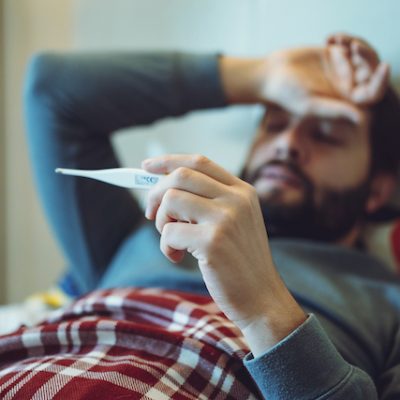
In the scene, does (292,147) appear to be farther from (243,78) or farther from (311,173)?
(243,78)

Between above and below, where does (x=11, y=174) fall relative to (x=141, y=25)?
below

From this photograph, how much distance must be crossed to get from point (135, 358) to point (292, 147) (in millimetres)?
492

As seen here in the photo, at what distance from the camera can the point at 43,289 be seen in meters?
1.52

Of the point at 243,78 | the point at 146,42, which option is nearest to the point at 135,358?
the point at 243,78

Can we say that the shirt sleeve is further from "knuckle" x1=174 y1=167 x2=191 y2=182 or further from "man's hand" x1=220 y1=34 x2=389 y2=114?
"man's hand" x1=220 y1=34 x2=389 y2=114

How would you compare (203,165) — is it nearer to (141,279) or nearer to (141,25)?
(141,279)

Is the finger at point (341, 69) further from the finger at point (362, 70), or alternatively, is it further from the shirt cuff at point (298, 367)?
the shirt cuff at point (298, 367)

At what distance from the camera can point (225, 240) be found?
1.47 feet

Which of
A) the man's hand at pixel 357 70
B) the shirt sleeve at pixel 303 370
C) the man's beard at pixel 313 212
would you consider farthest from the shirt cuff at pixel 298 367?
the man's hand at pixel 357 70

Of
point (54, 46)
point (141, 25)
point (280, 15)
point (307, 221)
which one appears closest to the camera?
point (307, 221)

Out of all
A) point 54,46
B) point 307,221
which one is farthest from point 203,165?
point 54,46

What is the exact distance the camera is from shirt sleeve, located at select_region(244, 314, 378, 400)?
18.2 inches

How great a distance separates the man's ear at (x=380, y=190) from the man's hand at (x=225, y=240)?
0.59 m

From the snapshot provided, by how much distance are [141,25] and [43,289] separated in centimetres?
81
